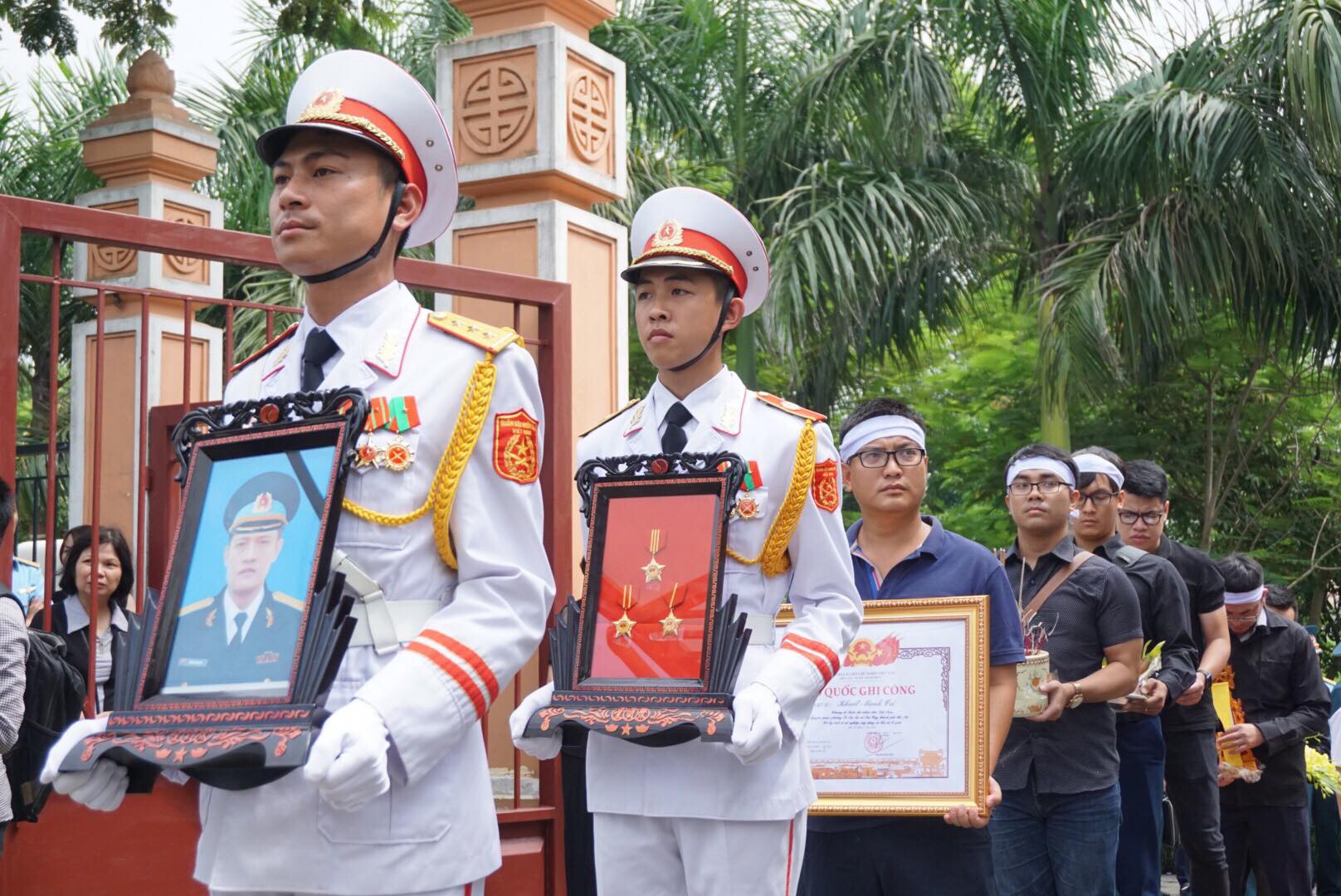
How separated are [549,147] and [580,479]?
373 cm

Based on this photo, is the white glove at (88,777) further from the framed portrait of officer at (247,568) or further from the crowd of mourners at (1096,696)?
the crowd of mourners at (1096,696)

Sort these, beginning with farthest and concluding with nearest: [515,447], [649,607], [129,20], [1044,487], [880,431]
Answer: [129,20]
[1044,487]
[880,431]
[649,607]
[515,447]

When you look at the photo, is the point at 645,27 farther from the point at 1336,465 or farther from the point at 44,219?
the point at 44,219

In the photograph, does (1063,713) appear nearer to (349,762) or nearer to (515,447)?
(515,447)

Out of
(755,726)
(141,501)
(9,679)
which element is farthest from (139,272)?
(755,726)

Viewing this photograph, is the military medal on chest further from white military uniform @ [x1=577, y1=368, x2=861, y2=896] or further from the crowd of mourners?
the crowd of mourners

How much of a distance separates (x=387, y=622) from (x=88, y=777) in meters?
0.49

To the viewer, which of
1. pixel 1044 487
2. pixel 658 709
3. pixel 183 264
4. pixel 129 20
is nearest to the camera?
pixel 658 709

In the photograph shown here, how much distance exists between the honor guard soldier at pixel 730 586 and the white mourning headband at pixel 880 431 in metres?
0.56

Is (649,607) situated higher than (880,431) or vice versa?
(880,431)

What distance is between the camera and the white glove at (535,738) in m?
3.79

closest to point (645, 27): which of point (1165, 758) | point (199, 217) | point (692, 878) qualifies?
point (199, 217)

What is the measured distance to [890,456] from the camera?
477 cm

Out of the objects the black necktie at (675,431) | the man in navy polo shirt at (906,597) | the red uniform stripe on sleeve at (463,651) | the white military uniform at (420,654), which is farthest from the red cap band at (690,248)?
the red uniform stripe on sleeve at (463,651)
